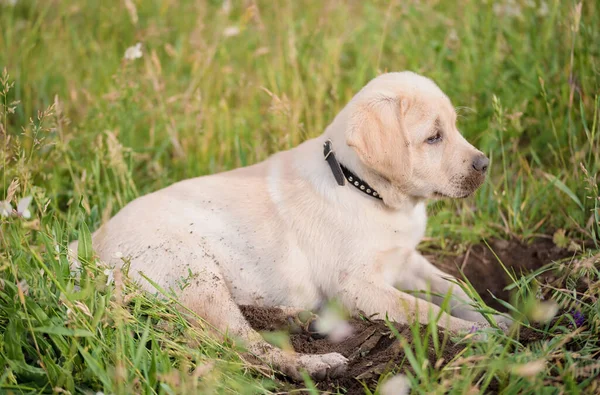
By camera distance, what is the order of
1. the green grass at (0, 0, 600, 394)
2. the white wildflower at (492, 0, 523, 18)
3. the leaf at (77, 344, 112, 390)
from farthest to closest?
the white wildflower at (492, 0, 523, 18), the green grass at (0, 0, 600, 394), the leaf at (77, 344, 112, 390)

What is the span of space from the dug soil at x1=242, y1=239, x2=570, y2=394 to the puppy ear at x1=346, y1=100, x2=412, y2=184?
0.64m

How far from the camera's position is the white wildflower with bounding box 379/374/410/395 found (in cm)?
245

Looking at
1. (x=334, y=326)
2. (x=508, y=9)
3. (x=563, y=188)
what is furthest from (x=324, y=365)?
(x=508, y=9)

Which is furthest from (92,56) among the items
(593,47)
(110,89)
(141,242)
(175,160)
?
(593,47)

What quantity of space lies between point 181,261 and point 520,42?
3265 mm

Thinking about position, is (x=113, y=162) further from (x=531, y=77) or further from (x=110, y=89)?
(x=531, y=77)

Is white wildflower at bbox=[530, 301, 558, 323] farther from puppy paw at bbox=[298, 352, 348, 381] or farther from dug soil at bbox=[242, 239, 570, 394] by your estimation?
puppy paw at bbox=[298, 352, 348, 381]

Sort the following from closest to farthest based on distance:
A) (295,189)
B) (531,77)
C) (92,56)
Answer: (295,189)
(531,77)
(92,56)

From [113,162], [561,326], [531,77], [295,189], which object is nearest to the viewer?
[561,326]

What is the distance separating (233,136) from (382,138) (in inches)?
80.4

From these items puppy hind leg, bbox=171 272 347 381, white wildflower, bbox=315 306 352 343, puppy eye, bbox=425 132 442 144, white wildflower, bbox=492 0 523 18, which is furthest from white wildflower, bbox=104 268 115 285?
white wildflower, bbox=492 0 523 18

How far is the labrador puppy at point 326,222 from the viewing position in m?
3.09

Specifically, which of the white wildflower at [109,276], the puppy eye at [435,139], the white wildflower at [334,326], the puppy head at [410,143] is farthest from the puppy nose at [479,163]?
the white wildflower at [109,276]

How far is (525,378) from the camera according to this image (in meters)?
2.33
